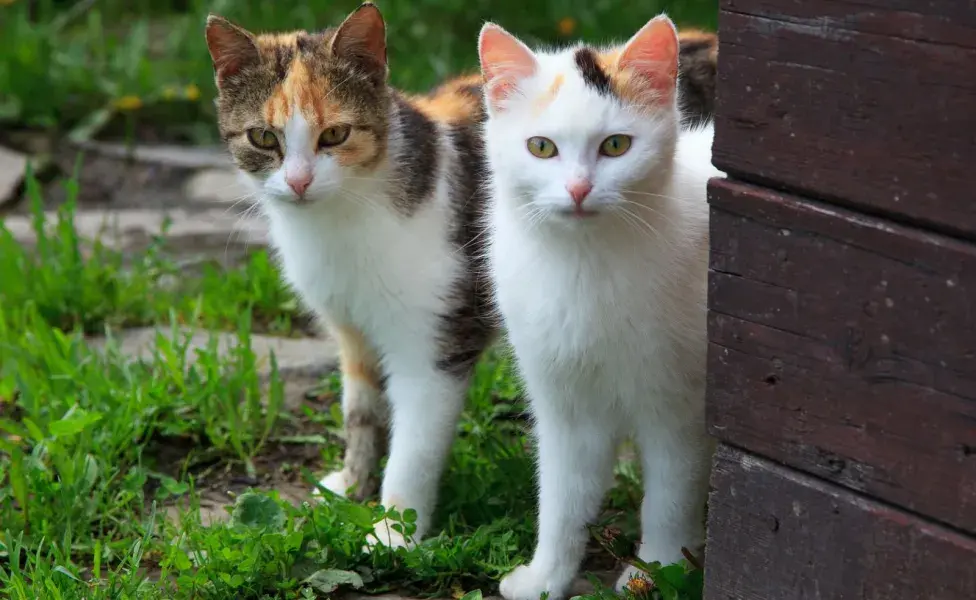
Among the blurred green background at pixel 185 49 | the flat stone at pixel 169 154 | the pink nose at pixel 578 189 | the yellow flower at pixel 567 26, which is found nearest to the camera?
the pink nose at pixel 578 189

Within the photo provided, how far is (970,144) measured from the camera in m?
1.49

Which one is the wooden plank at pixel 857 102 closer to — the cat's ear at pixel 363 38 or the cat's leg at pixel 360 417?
the cat's ear at pixel 363 38

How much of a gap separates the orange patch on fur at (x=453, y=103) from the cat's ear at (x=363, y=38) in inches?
8.3

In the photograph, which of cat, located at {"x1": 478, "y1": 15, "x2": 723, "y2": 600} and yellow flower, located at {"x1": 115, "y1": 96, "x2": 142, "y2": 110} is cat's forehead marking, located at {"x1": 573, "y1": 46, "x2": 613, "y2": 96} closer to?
cat, located at {"x1": 478, "y1": 15, "x2": 723, "y2": 600}

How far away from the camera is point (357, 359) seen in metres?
2.89

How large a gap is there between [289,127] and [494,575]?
3.27 feet

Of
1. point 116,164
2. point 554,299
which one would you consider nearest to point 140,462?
point 554,299

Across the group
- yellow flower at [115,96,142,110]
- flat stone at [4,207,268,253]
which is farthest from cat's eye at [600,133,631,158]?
yellow flower at [115,96,142,110]

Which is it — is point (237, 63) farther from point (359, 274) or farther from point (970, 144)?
point (970, 144)

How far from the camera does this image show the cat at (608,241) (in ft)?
6.72

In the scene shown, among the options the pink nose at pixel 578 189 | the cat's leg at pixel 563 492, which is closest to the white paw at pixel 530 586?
the cat's leg at pixel 563 492

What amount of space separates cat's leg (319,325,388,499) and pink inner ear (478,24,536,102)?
91cm

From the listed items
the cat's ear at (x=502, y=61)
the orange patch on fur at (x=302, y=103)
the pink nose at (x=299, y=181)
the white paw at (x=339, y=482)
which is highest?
the cat's ear at (x=502, y=61)

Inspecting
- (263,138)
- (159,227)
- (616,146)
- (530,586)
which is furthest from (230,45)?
(159,227)
